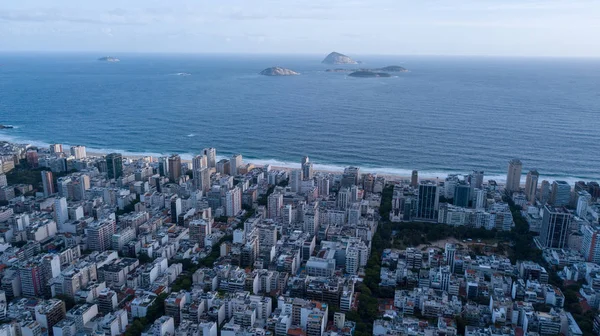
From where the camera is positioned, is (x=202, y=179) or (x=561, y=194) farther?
(x=202, y=179)

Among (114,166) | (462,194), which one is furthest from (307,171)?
(114,166)

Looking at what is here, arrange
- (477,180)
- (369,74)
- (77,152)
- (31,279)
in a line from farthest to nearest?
(369,74) < (77,152) < (477,180) < (31,279)

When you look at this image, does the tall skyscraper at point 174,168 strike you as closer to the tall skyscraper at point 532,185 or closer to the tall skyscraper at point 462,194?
the tall skyscraper at point 462,194

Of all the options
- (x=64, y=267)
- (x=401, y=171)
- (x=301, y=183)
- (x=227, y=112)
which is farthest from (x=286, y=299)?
(x=227, y=112)

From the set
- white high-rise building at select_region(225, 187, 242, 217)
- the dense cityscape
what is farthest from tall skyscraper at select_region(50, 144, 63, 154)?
white high-rise building at select_region(225, 187, 242, 217)

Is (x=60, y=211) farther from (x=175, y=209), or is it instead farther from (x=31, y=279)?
(x=31, y=279)

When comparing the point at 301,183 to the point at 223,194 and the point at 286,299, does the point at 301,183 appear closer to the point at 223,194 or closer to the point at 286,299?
the point at 223,194
